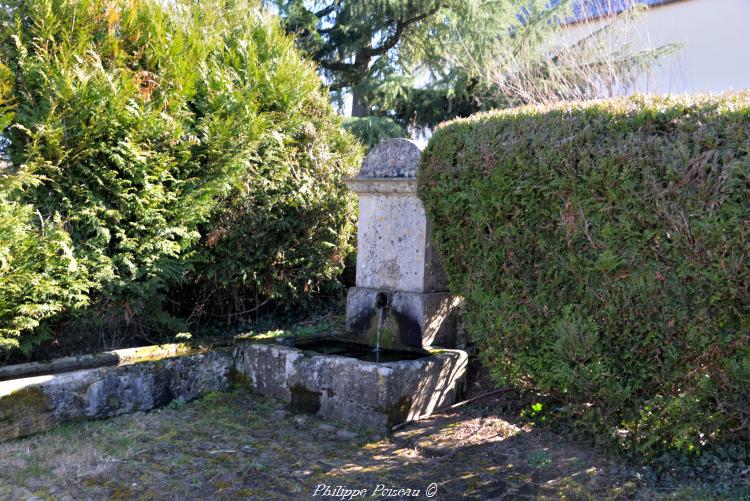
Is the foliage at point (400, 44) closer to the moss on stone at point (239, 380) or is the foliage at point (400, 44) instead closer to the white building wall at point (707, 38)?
the white building wall at point (707, 38)


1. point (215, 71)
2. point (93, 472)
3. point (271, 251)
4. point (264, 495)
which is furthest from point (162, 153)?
point (264, 495)

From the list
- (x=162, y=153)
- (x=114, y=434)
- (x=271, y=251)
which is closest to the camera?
(x=114, y=434)

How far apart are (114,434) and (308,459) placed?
1.40 m

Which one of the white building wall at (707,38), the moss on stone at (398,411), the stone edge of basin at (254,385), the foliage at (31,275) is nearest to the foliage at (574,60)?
the white building wall at (707,38)

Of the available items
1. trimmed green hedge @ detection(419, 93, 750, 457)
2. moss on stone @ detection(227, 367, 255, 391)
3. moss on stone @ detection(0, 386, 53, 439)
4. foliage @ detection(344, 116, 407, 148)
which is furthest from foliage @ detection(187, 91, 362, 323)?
foliage @ detection(344, 116, 407, 148)

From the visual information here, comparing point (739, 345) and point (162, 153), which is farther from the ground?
point (162, 153)

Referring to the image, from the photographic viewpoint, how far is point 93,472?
3.59 meters

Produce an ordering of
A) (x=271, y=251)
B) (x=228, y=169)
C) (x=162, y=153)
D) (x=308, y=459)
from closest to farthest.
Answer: (x=308, y=459) → (x=162, y=153) → (x=228, y=169) → (x=271, y=251)

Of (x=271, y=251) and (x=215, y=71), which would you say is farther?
(x=271, y=251)

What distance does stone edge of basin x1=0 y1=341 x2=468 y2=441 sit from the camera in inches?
166

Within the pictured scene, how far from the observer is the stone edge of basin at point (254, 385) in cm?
422

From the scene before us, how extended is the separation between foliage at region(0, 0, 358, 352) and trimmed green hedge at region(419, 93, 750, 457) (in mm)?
2122

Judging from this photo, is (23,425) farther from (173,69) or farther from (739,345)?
(739,345)

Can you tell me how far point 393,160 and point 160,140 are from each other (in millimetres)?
1998
